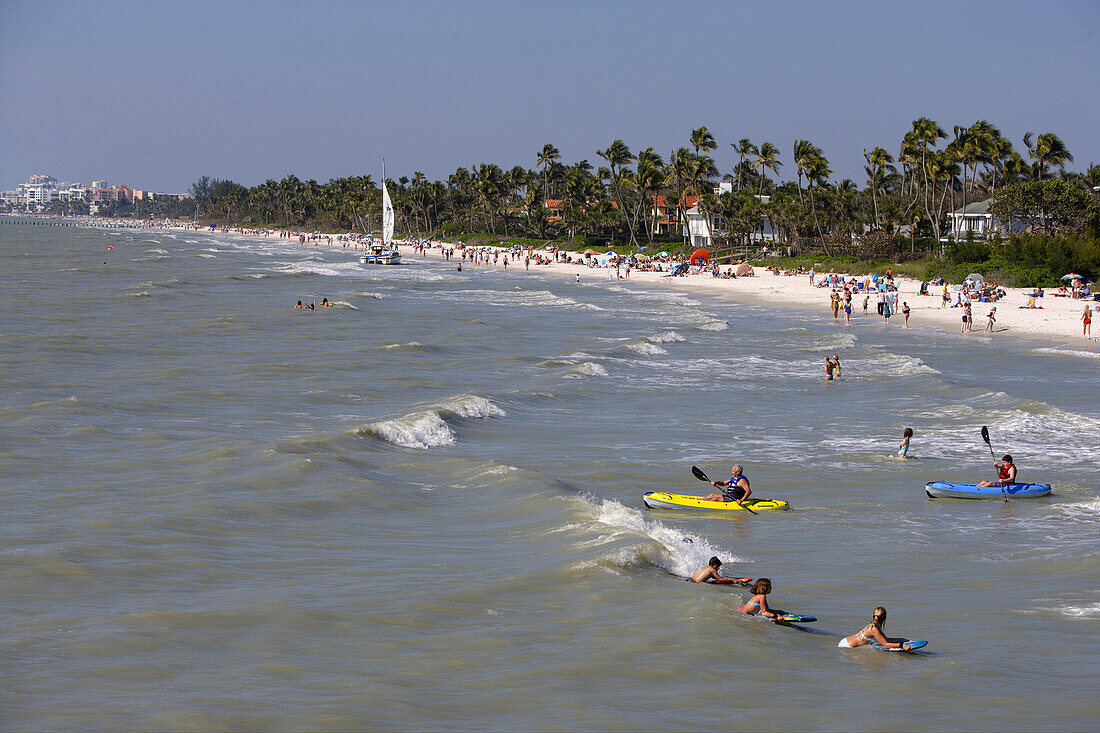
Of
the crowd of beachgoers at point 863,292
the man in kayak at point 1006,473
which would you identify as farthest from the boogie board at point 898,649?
the crowd of beachgoers at point 863,292

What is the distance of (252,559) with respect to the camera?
14227 millimetres

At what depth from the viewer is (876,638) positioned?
1123 centimetres

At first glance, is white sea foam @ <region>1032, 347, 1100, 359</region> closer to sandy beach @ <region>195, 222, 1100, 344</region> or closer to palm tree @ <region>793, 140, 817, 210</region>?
sandy beach @ <region>195, 222, 1100, 344</region>

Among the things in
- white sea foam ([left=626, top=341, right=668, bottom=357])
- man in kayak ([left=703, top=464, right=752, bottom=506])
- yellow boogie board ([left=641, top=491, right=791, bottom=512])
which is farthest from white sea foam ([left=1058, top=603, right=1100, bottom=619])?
white sea foam ([left=626, top=341, right=668, bottom=357])

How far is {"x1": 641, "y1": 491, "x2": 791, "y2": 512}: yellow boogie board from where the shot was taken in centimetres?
1700

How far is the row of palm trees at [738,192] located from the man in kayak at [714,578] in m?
62.7

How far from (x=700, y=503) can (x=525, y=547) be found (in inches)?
145

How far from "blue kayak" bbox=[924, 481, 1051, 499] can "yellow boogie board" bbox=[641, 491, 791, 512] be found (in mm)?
3017

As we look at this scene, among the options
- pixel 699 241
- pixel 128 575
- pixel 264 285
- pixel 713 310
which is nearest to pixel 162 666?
pixel 128 575

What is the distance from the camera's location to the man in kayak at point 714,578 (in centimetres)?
1325

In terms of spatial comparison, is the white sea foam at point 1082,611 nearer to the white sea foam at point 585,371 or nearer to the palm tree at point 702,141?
the white sea foam at point 585,371

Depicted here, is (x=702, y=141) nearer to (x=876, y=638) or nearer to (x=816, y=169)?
(x=816, y=169)

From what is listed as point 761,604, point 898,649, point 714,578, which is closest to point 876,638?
point 898,649

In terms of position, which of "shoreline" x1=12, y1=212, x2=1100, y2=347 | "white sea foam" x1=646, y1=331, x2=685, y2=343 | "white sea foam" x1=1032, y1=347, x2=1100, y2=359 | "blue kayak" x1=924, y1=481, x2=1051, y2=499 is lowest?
"blue kayak" x1=924, y1=481, x2=1051, y2=499
